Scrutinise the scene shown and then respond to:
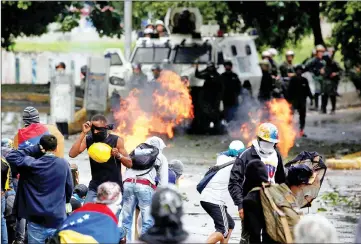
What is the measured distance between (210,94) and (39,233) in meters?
14.6

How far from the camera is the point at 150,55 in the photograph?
87.4ft

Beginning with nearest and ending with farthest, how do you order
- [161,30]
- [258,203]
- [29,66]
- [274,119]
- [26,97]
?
[258,203] < [274,119] < [161,30] < [26,97] < [29,66]

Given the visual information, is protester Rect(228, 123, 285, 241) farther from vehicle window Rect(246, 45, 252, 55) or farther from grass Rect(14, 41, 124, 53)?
grass Rect(14, 41, 124, 53)

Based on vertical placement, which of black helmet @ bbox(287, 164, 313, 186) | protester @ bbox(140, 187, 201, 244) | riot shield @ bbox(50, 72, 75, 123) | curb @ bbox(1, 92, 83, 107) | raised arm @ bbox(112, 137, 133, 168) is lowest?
curb @ bbox(1, 92, 83, 107)

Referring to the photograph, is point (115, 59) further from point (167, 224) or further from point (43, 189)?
point (167, 224)

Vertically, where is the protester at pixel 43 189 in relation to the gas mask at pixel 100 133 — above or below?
below

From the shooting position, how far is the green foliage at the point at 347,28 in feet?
78.0

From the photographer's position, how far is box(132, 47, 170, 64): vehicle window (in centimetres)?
2645

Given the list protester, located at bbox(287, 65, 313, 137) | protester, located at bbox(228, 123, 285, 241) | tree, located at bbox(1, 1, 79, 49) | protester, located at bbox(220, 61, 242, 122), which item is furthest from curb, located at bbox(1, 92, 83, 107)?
protester, located at bbox(228, 123, 285, 241)

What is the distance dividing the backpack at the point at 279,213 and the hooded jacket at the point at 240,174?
4.03 ft

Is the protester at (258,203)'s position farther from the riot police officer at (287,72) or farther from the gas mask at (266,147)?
the riot police officer at (287,72)

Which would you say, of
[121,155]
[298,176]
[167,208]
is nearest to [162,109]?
[121,155]

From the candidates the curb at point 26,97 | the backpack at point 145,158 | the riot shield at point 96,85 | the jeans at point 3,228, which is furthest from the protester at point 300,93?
the jeans at point 3,228

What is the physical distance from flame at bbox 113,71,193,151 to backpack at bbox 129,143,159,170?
10.7m
